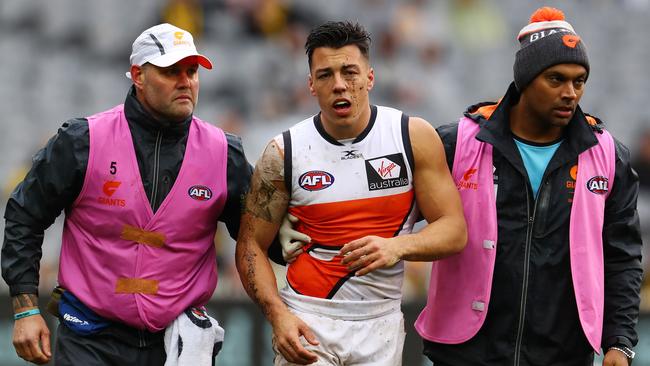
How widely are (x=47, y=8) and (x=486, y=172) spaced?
8443 millimetres

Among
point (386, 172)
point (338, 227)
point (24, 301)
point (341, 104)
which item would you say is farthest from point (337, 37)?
point (24, 301)

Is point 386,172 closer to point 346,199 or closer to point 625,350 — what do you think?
point 346,199

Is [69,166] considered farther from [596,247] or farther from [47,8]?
[47,8]

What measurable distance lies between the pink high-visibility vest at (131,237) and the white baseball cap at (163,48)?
1.13 feet

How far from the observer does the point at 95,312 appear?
19.9 feet

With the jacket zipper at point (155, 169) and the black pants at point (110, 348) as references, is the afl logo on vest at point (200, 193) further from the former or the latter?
the black pants at point (110, 348)

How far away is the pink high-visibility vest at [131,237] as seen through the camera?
6047 mm

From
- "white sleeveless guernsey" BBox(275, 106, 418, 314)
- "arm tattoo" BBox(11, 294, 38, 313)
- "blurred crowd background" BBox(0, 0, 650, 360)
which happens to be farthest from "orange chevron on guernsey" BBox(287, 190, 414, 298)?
"blurred crowd background" BBox(0, 0, 650, 360)

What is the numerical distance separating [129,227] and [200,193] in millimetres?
381

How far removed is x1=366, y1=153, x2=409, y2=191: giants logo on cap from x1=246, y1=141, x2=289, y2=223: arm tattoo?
42cm

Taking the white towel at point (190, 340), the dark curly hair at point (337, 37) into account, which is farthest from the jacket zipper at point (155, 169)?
the dark curly hair at point (337, 37)

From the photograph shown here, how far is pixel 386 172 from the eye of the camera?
590cm

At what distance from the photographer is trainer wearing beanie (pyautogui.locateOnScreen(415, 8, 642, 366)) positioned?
5.88 meters

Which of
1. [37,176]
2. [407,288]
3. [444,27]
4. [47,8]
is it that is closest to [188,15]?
[47,8]
